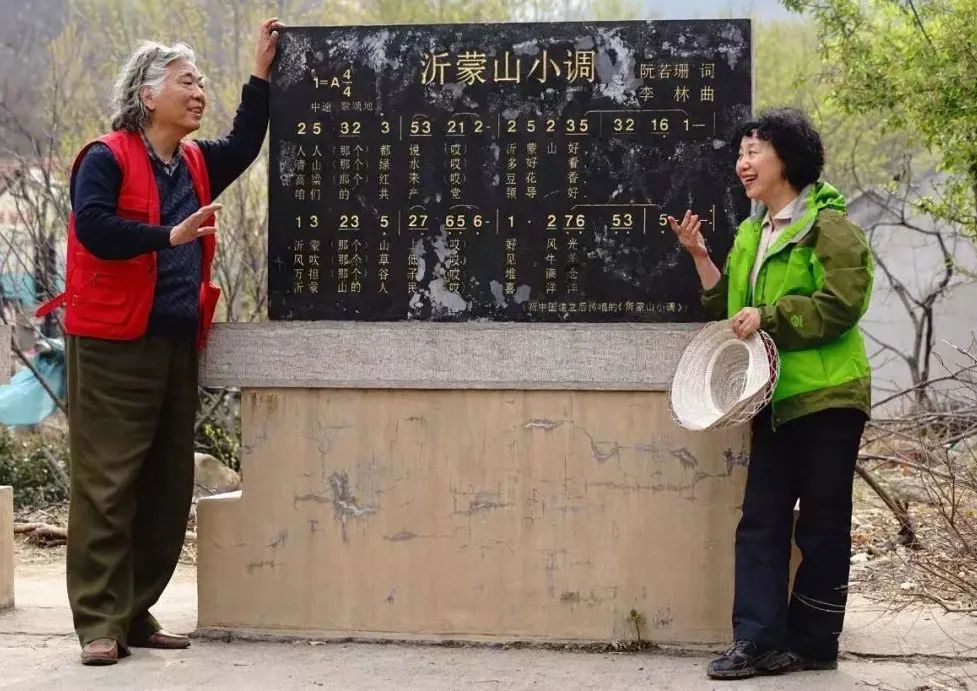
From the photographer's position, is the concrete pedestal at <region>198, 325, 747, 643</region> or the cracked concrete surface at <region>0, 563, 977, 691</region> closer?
the cracked concrete surface at <region>0, 563, 977, 691</region>

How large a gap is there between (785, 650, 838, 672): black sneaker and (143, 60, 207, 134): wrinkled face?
2.90 metres

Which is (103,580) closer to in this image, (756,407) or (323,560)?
(323,560)

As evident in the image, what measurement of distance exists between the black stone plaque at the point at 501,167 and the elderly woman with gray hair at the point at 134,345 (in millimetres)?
478

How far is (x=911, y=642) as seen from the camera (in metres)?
5.39

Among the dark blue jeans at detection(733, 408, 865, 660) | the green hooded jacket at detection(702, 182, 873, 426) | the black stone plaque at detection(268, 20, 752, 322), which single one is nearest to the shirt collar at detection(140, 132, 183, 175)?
the black stone plaque at detection(268, 20, 752, 322)

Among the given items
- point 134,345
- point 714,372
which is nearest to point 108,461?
point 134,345

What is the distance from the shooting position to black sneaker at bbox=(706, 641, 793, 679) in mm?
4770

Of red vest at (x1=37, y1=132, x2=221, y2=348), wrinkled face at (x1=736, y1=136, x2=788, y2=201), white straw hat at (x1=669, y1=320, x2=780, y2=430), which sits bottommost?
white straw hat at (x1=669, y1=320, x2=780, y2=430)

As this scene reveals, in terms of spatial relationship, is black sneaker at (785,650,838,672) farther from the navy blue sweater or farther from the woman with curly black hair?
the navy blue sweater

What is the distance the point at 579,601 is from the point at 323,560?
0.99 meters

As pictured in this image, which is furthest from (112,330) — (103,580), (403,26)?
(403,26)

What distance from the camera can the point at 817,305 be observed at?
470 centimetres

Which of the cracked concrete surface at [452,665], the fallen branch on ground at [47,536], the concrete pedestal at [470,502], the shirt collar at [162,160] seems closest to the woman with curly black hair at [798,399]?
the cracked concrete surface at [452,665]

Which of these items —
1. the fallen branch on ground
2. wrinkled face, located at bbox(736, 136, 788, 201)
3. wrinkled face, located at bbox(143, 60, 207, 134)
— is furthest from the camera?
the fallen branch on ground
